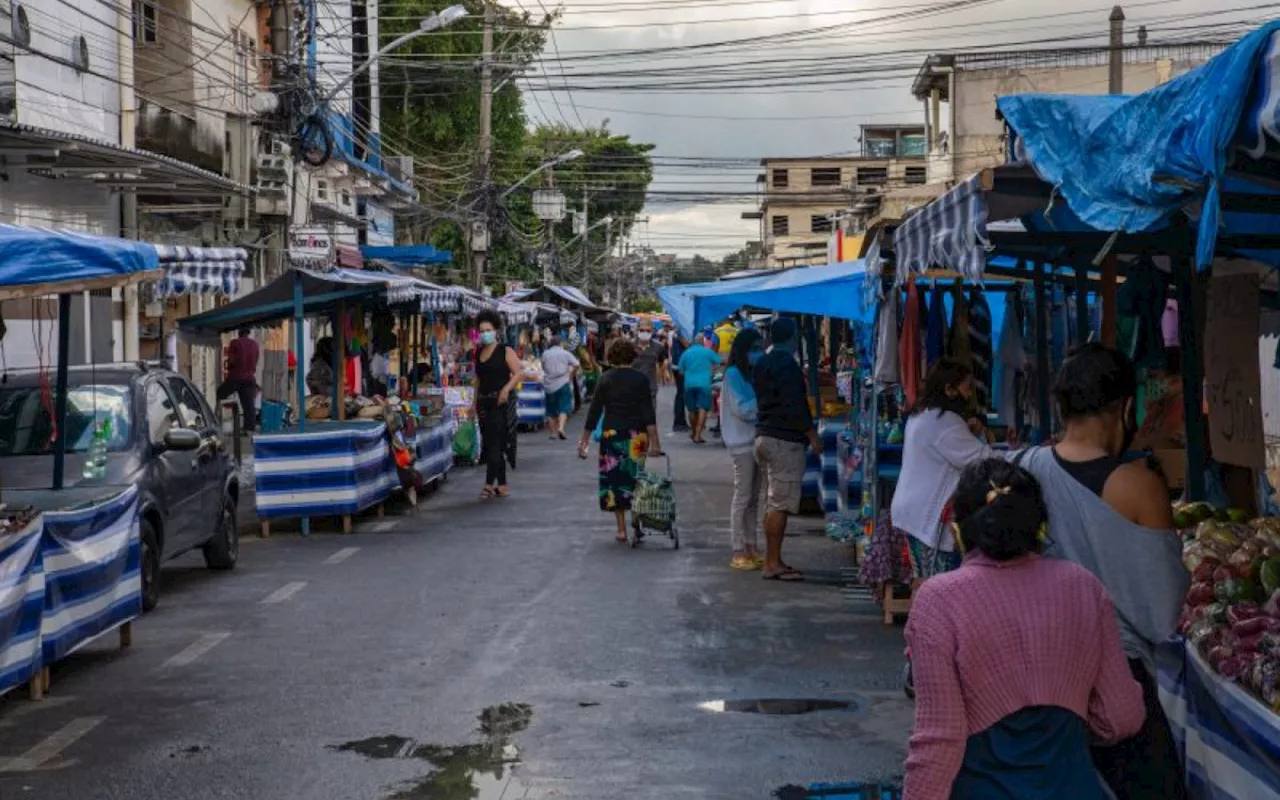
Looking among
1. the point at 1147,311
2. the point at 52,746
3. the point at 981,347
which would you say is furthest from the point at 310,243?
the point at 52,746

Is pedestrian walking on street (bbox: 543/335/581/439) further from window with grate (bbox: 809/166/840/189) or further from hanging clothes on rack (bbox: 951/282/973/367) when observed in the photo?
window with grate (bbox: 809/166/840/189)

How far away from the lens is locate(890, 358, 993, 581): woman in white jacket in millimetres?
8453

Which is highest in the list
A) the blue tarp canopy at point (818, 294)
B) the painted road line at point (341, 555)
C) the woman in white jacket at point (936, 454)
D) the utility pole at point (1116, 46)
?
the utility pole at point (1116, 46)

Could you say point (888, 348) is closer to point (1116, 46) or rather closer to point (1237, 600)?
point (1237, 600)

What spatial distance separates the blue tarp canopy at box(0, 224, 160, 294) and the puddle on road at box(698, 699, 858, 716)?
4.13m

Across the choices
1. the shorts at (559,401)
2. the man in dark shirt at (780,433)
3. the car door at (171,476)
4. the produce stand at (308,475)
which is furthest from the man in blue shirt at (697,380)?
the car door at (171,476)

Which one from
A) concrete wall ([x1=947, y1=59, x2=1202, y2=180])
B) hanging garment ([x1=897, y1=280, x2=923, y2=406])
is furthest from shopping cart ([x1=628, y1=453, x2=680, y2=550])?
concrete wall ([x1=947, y1=59, x2=1202, y2=180])

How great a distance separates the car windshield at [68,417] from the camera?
39.5 ft

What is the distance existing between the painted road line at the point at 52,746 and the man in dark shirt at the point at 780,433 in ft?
18.9

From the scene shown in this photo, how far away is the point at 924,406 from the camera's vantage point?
28.0 ft

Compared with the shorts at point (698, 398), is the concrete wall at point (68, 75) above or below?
above

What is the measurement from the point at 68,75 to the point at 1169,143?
2029cm

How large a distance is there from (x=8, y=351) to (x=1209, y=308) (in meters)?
16.4

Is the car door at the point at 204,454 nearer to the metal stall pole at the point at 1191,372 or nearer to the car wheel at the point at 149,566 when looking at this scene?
the car wheel at the point at 149,566
